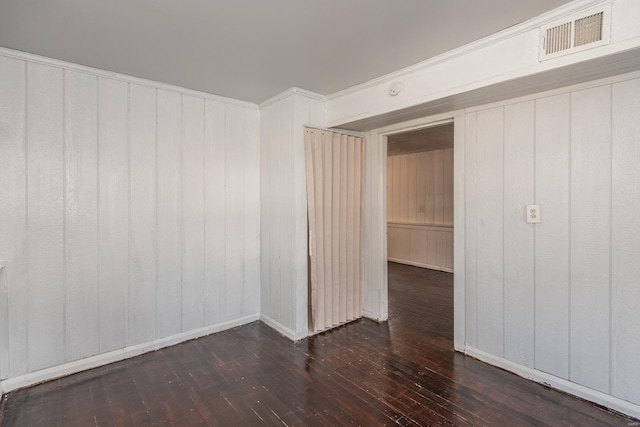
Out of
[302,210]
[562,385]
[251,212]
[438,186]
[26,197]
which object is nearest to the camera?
[562,385]

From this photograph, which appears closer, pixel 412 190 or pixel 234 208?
pixel 234 208

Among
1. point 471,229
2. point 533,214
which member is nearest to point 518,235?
point 533,214

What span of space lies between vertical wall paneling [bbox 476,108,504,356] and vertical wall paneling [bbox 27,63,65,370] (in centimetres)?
356

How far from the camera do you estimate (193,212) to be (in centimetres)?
322

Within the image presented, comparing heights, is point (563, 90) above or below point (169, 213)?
above

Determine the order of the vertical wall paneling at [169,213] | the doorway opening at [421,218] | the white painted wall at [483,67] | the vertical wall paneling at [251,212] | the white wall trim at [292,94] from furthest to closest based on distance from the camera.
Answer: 1. the doorway opening at [421,218]
2. the vertical wall paneling at [251,212]
3. the white wall trim at [292,94]
4. the vertical wall paneling at [169,213]
5. the white painted wall at [483,67]

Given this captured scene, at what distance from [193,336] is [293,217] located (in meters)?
1.63

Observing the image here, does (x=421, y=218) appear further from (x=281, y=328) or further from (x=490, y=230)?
(x=281, y=328)

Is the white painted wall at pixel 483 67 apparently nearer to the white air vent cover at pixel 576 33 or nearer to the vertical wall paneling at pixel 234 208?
the white air vent cover at pixel 576 33

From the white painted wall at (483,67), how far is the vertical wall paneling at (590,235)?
302mm

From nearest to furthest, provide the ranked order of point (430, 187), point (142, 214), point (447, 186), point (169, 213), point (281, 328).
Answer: point (142, 214) → point (169, 213) → point (281, 328) → point (447, 186) → point (430, 187)

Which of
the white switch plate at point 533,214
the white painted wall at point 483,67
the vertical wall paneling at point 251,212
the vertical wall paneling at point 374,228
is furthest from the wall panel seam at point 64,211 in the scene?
the white switch plate at point 533,214

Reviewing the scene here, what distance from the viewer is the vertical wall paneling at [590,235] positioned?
211cm

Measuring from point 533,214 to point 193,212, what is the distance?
3106 mm
